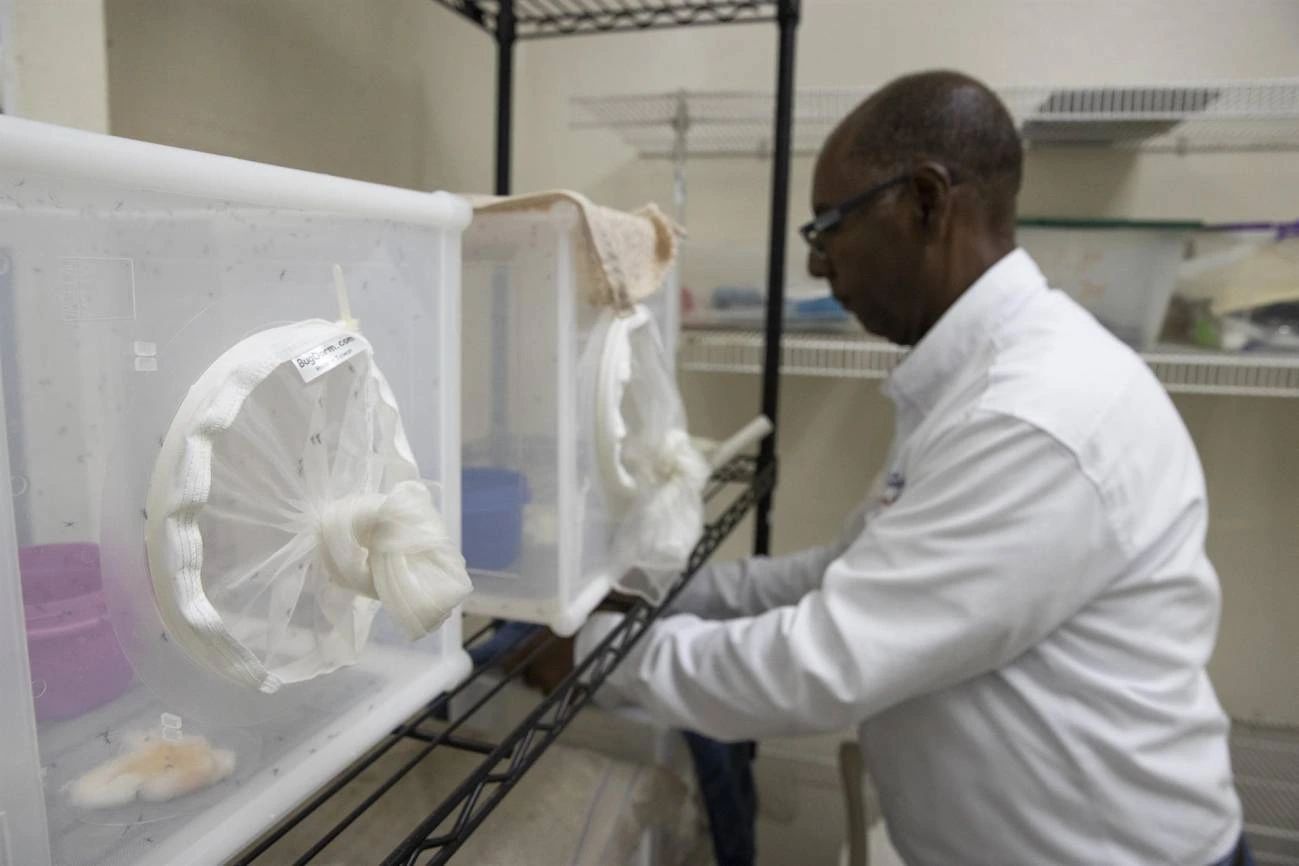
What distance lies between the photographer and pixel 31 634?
0.28 meters

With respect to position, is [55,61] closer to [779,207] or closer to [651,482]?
[651,482]

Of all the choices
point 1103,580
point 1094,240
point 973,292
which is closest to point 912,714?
point 1103,580

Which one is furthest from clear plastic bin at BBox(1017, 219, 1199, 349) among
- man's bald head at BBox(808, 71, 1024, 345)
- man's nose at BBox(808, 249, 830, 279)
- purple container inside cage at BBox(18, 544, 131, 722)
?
purple container inside cage at BBox(18, 544, 131, 722)

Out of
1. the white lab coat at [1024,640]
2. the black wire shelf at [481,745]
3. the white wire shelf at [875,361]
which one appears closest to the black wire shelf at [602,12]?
the white wire shelf at [875,361]

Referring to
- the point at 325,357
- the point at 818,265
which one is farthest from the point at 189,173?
the point at 818,265

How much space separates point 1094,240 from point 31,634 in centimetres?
135

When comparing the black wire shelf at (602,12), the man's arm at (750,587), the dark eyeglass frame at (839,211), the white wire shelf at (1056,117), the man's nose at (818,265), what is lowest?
the man's arm at (750,587)

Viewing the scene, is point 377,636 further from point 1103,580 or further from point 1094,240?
point 1094,240

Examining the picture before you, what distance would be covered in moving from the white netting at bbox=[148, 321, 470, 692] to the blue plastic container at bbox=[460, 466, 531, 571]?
192mm

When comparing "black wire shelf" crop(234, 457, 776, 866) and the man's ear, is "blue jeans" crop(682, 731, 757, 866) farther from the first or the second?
the man's ear

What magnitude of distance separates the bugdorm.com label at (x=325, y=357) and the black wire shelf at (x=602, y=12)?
2.71 feet

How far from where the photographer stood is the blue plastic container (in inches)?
24.0

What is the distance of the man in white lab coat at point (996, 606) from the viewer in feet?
2.64

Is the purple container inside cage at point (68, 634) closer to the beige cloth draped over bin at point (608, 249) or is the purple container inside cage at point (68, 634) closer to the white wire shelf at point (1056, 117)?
the beige cloth draped over bin at point (608, 249)
